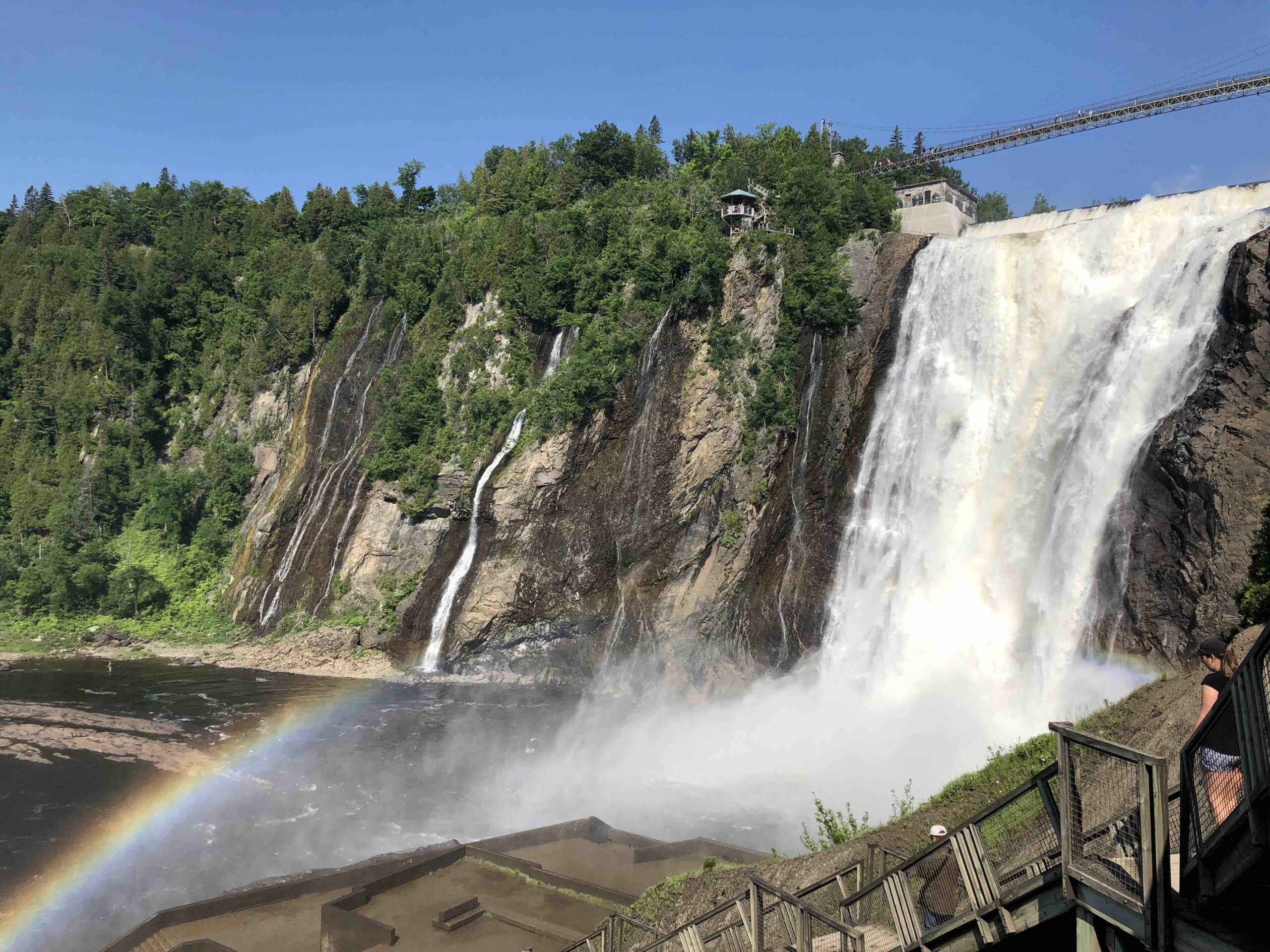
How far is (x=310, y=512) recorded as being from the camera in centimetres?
4781

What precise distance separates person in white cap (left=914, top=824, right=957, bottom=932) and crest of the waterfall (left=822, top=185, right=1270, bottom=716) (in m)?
16.1

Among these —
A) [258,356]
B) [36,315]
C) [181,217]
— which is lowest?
[258,356]

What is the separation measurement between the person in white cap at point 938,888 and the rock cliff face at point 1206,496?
52.3ft

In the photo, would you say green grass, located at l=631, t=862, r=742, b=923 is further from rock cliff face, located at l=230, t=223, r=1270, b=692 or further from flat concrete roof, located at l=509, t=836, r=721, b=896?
rock cliff face, located at l=230, t=223, r=1270, b=692

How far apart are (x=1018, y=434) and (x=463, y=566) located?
71.6 ft

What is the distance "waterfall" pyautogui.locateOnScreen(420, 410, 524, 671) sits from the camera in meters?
39.3

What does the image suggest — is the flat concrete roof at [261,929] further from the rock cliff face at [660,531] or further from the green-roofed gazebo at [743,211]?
the green-roofed gazebo at [743,211]

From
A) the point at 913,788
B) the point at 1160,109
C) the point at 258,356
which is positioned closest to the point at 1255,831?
the point at 913,788

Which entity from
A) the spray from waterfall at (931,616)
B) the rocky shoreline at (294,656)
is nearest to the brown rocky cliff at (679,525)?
the rocky shoreline at (294,656)

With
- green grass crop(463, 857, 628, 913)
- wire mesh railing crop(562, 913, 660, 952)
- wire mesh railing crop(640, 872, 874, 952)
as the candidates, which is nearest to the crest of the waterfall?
green grass crop(463, 857, 628, 913)

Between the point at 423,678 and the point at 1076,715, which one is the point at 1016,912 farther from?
the point at 423,678

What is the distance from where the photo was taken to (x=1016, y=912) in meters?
7.84

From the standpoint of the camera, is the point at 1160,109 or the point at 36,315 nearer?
the point at 1160,109

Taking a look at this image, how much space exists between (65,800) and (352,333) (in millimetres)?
34081
